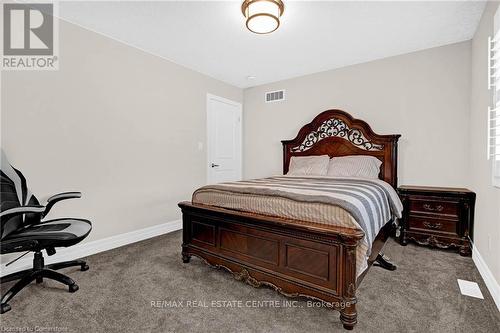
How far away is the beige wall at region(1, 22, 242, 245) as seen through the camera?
2.46 metres

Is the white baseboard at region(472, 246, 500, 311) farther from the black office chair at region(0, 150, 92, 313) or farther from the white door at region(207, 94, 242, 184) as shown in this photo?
the white door at region(207, 94, 242, 184)

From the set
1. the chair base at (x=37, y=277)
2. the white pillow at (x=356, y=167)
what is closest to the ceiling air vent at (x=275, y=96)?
the white pillow at (x=356, y=167)

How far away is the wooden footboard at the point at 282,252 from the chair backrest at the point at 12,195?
54.1 inches

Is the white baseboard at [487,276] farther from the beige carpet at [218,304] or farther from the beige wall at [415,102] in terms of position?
the beige wall at [415,102]

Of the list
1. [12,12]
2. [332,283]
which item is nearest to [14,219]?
[12,12]

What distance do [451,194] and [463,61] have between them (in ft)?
5.53

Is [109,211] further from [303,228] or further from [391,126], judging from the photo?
[391,126]

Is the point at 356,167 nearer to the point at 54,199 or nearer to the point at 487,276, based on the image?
the point at 487,276

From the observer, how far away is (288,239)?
187cm

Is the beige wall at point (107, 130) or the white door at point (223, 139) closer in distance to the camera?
the beige wall at point (107, 130)

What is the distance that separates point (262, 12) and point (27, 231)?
2.65 metres

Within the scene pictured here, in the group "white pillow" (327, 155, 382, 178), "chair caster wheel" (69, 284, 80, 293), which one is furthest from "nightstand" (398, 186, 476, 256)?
"chair caster wheel" (69, 284, 80, 293)

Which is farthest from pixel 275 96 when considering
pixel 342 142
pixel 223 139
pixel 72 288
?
pixel 72 288

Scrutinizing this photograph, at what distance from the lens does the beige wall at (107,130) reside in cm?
246
